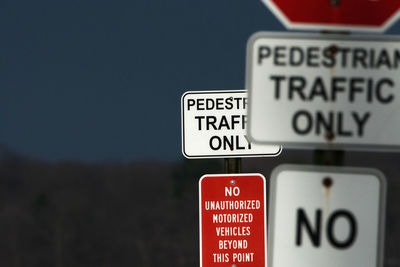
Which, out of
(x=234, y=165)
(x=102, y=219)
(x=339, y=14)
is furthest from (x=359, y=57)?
(x=102, y=219)

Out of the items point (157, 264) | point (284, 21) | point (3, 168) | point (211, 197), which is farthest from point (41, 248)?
point (284, 21)

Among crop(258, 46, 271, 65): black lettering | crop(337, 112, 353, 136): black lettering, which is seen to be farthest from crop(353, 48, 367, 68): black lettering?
crop(258, 46, 271, 65): black lettering

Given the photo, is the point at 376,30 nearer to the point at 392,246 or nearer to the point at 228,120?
the point at 228,120

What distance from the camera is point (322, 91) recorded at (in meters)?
6.58

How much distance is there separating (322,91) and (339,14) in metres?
0.34

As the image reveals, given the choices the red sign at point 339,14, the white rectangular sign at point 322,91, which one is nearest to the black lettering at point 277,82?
the white rectangular sign at point 322,91

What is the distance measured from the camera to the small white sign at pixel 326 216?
6547 millimetres

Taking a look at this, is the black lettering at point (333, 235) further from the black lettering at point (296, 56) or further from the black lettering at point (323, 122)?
the black lettering at point (296, 56)

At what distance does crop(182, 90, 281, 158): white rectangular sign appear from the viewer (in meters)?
12.2

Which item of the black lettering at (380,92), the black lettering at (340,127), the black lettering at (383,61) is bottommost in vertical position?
the black lettering at (340,127)

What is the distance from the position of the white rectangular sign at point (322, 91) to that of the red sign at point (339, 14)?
0.09 metres

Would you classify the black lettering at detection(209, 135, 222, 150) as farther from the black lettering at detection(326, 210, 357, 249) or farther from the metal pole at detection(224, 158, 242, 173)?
the black lettering at detection(326, 210, 357, 249)

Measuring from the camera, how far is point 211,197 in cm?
1240

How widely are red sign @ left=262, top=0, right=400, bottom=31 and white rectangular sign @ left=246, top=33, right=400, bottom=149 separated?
0.29ft
